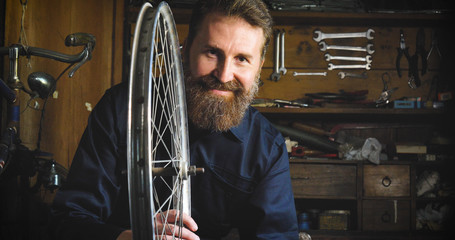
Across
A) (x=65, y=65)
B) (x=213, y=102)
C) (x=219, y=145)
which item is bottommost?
(x=219, y=145)

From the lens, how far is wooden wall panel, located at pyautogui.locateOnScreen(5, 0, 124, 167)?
5.84ft

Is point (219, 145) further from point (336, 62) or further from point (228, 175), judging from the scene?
point (336, 62)

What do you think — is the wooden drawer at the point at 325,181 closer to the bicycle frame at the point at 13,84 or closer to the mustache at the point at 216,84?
the mustache at the point at 216,84

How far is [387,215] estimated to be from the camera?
223cm

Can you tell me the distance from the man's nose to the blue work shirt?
0.20m

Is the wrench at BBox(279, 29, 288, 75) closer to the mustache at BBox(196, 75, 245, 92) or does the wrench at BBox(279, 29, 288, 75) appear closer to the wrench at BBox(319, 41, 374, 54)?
the wrench at BBox(319, 41, 374, 54)

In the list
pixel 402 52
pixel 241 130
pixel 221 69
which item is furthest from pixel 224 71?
pixel 402 52

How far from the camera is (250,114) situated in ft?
4.66

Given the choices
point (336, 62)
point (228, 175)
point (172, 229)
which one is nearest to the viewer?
point (172, 229)

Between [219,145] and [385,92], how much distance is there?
1.61 metres

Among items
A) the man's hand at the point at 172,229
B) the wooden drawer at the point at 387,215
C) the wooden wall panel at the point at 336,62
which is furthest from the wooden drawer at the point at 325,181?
the man's hand at the point at 172,229

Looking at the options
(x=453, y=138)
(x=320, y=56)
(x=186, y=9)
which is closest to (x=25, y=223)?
(x=186, y=9)

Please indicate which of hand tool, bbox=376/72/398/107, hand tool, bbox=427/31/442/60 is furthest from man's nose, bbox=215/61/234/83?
hand tool, bbox=427/31/442/60

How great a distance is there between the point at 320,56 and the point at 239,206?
1608 millimetres
